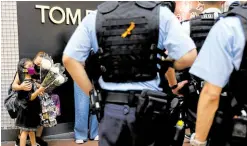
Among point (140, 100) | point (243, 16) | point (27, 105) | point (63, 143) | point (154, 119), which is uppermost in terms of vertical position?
point (243, 16)

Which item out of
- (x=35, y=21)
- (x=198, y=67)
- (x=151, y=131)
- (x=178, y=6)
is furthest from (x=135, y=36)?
(x=178, y=6)

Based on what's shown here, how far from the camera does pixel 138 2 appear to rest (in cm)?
250

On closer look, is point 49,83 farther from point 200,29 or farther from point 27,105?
point 200,29

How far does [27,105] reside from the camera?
4.70 meters

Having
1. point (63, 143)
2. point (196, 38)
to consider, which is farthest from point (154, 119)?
point (63, 143)

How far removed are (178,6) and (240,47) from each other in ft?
15.6

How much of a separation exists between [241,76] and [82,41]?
1185mm

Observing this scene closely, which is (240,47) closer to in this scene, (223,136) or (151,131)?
(223,136)

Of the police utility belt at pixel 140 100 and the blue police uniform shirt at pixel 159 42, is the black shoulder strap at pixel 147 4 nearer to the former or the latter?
the blue police uniform shirt at pixel 159 42

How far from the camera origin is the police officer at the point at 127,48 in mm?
2428

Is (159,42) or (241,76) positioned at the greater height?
(159,42)

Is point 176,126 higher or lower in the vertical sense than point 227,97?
lower

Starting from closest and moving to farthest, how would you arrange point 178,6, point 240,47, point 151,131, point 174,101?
point 240,47
point 151,131
point 174,101
point 178,6

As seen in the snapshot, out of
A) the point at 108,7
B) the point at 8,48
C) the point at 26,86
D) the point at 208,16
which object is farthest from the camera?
the point at 8,48
